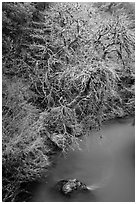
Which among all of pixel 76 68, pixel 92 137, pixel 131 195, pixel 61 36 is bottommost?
pixel 131 195

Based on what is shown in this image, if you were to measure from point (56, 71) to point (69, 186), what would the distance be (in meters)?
3.62

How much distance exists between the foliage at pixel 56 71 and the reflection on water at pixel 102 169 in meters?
0.35

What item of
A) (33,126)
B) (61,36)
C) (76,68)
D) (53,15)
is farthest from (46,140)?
(53,15)

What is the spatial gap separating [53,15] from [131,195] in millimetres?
5734

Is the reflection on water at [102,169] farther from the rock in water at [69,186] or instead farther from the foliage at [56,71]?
the foliage at [56,71]

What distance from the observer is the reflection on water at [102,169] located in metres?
6.76

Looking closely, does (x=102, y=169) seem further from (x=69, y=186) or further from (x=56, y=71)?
(x=56, y=71)

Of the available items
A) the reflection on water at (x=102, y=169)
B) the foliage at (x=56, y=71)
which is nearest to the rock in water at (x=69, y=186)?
the reflection on water at (x=102, y=169)

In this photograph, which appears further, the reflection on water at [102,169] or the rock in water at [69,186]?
the reflection on water at [102,169]

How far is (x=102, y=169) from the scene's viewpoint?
7637 millimetres

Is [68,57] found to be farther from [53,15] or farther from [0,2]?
[0,2]

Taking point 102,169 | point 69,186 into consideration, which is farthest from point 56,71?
point 69,186

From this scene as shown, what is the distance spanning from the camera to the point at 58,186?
684cm

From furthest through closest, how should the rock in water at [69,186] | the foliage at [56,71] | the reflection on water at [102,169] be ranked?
the foliage at [56,71]
the reflection on water at [102,169]
the rock in water at [69,186]
